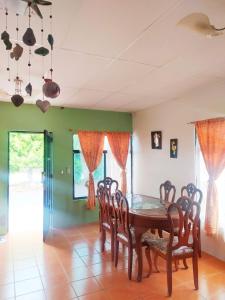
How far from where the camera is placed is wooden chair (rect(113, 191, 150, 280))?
2883 mm

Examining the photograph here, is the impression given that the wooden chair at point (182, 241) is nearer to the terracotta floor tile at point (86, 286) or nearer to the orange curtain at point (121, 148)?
the terracotta floor tile at point (86, 286)

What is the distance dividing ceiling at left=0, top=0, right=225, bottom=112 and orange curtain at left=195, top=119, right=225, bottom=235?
2.17ft

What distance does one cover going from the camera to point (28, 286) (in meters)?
2.64

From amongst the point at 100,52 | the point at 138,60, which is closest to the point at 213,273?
the point at 138,60

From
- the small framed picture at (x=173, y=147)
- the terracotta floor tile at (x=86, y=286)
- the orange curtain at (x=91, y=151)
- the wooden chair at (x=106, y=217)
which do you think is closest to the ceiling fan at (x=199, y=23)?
the wooden chair at (x=106, y=217)

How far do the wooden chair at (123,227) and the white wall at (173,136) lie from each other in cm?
141

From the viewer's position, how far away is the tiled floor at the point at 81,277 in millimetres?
2496

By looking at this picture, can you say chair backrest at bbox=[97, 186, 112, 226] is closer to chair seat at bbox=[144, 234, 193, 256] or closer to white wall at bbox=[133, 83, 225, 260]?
chair seat at bbox=[144, 234, 193, 256]

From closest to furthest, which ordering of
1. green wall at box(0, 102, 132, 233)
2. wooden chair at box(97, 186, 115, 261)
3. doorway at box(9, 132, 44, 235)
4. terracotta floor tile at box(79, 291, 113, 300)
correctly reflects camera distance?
terracotta floor tile at box(79, 291, 113, 300) → wooden chair at box(97, 186, 115, 261) → green wall at box(0, 102, 132, 233) → doorway at box(9, 132, 44, 235)

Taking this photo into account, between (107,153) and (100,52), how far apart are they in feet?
10.4

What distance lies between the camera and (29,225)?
4973mm

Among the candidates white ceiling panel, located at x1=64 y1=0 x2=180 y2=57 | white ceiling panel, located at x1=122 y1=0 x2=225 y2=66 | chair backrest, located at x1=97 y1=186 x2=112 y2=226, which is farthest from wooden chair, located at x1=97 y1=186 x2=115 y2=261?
white ceiling panel, located at x1=64 y1=0 x2=180 y2=57

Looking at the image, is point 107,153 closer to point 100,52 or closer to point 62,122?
point 62,122

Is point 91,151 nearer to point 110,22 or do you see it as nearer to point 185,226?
point 185,226
